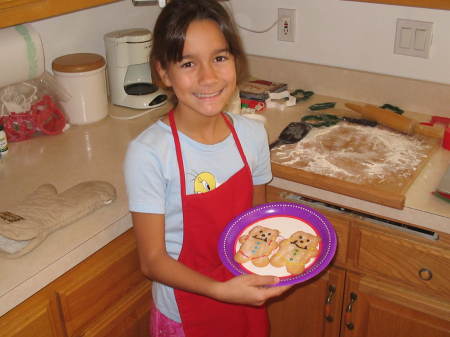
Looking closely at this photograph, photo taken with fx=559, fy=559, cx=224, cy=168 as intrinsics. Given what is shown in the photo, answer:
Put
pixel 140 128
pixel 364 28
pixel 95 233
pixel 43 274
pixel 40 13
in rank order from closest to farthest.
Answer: pixel 43 274 → pixel 95 233 → pixel 40 13 → pixel 140 128 → pixel 364 28

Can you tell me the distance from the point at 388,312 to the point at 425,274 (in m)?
0.17

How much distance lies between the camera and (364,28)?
1781 millimetres

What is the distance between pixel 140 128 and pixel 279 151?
441 millimetres

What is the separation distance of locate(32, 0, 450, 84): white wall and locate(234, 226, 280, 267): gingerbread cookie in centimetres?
81

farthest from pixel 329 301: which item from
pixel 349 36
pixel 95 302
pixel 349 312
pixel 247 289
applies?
pixel 349 36

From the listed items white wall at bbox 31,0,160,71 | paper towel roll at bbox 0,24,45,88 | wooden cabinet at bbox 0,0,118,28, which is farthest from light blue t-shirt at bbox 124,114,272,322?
white wall at bbox 31,0,160,71

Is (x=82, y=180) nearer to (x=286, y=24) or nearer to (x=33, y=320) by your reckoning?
(x=33, y=320)

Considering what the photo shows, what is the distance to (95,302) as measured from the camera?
1244 millimetres

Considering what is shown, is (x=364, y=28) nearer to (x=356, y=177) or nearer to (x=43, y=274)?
(x=356, y=177)

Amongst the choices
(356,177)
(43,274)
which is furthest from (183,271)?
(356,177)

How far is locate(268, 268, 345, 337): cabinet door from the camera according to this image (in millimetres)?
1488

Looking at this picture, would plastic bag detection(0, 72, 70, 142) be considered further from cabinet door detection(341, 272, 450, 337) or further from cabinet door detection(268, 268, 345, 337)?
cabinet door detection(341, 272, 450, 337)

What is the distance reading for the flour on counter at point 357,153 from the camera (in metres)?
1.38

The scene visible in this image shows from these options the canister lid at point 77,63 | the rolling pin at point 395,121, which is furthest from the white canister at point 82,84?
the rolling pin at point 395,121
